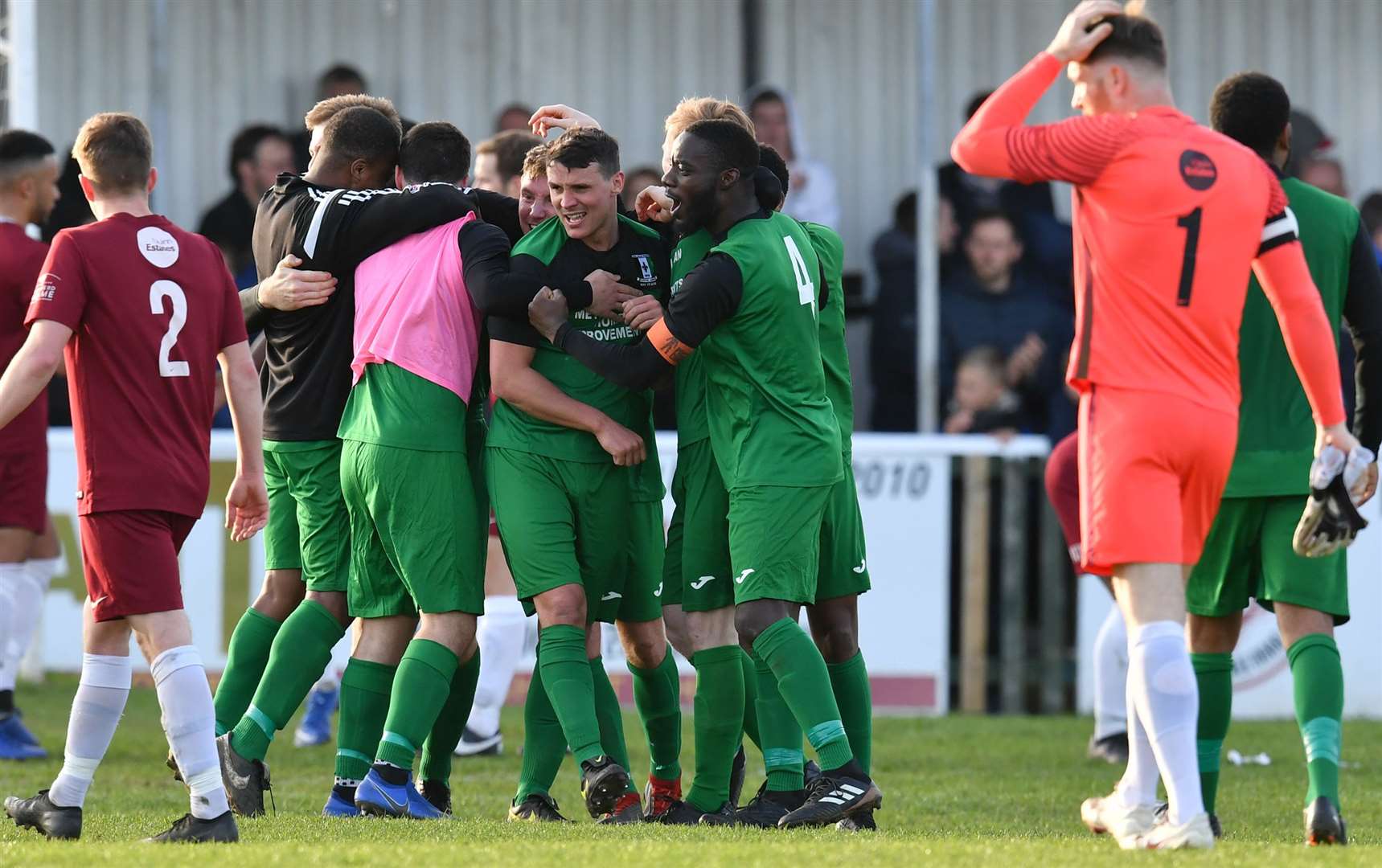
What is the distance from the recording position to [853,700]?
252 inches

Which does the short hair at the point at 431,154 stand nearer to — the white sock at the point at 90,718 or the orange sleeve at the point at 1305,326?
the white sock at the point at 90,718

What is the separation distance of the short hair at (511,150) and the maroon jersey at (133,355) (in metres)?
2.01

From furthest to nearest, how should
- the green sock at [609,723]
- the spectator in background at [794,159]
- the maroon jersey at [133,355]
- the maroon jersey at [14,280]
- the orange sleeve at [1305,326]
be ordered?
the spectator in background at [794,159], the maroon jersey at [14,280], the green sock at [609,723], the maroon jersey at [133,355], the orange sleeve at [1305,326]

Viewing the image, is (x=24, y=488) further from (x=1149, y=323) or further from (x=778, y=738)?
(x=1149, y=323)

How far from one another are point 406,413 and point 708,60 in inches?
318

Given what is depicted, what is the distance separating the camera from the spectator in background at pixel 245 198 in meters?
11.6

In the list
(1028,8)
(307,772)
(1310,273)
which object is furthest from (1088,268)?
(1028,8)

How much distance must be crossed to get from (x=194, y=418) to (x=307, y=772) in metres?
2.84

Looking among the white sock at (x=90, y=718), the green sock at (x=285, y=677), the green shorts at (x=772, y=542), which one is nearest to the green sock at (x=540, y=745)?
the green sock at (x=285, y=677)

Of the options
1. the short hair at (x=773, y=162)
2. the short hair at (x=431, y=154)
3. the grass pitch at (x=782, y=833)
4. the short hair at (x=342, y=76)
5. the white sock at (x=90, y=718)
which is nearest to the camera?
the grass pitch at (x=782, y=833)

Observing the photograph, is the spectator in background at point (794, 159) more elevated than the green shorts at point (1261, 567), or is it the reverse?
the spectator in background at point (794, 159)

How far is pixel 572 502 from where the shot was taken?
238 inches

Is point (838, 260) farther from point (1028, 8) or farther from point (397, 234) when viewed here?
point (1028, 8)

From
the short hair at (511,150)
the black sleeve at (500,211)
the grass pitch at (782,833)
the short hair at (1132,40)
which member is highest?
the short hair at (1132,40)
